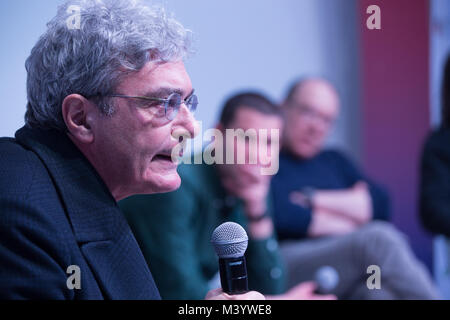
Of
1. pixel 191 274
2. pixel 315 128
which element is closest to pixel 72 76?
pixel 191 274

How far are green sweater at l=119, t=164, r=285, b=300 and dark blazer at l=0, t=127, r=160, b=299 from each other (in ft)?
0.71

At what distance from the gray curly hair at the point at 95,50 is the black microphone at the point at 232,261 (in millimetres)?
374

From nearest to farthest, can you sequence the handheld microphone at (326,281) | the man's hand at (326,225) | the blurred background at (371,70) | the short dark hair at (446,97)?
the handheld microphone at (326,281) → the short dark hair at (446,97) → the man's hand at (326,225) → the blurred background at (371,70)

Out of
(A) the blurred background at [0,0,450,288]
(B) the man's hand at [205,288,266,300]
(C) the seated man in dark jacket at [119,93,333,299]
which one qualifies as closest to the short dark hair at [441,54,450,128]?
(A) the blurred background at [0,0,450,288]

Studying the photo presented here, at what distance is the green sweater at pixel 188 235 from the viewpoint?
4.72ft

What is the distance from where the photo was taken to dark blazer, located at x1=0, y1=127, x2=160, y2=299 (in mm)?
932

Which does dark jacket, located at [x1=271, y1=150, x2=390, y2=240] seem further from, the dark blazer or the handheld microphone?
the dark blazer

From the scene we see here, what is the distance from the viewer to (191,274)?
1498 mm

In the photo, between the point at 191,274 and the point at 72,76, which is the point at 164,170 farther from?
the point at 191,274

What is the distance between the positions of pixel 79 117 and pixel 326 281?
1154 mm

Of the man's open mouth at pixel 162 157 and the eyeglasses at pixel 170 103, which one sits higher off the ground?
the eyeglasses at pixel 170 103

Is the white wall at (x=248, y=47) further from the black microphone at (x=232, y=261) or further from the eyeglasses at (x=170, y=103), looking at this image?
the black microphone at (x=232, y=261)

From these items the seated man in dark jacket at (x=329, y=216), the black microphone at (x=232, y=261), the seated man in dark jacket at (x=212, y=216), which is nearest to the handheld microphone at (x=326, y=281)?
the seated man in dark jacket at (x=329, y=216)

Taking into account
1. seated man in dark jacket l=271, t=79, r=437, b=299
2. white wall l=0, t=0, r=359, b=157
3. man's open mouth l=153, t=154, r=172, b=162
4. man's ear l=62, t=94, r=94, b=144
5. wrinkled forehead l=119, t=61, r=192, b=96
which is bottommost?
seated man in dark jacket l=271, t=79, r=437, b=299
